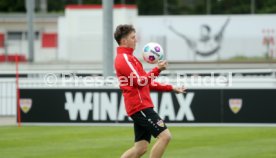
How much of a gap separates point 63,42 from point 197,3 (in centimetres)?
861

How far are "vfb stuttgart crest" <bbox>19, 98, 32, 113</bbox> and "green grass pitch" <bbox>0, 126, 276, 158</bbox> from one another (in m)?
1.02

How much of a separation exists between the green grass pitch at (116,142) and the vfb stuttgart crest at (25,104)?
102 cm

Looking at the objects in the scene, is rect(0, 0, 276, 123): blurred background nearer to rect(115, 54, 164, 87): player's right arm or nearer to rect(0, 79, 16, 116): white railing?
rect(0, 79, 16, 116): white railing

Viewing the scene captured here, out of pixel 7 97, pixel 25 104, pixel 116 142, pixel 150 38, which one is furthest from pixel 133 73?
pixel 150 38

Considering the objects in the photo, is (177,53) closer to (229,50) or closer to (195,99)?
(229,50)

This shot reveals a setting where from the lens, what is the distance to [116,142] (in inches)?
625

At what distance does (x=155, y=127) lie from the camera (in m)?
10.5

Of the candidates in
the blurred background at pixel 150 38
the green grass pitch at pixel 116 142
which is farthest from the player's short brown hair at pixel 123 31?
the blurred background at pixel 150 38

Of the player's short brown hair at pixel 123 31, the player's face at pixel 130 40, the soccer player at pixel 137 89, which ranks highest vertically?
the player's short brown hair at pixel 123 31

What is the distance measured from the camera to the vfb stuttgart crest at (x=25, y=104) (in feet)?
68.6

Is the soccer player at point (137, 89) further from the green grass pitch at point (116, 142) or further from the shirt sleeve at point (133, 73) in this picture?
the green grass pitch at point (116, 142)

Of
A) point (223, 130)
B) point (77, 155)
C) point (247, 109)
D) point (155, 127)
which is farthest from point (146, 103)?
point (247, 109)

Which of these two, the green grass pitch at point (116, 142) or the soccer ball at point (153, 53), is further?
the green grass pitch at point (116, 142)

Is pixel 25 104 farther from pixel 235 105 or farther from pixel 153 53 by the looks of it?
pixel 153 53
